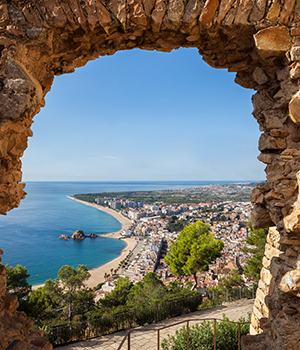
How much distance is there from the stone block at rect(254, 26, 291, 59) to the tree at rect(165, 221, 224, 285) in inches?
398

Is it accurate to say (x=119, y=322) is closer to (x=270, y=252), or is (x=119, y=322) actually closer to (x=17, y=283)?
(x=17, y=283)

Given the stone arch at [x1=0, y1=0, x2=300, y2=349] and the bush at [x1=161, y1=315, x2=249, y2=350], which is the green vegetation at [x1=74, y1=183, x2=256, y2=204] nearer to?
the bush at [x1=161, y1=315, x2=249, y2=350]

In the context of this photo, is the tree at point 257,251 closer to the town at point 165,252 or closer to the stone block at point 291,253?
the town at point 165,252

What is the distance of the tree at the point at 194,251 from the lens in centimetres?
1106

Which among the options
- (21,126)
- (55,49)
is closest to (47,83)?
(55,49)

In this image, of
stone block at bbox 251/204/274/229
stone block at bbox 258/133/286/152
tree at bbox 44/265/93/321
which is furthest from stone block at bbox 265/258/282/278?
tree at bbox 44/265/93/321

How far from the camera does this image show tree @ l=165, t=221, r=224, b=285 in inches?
436

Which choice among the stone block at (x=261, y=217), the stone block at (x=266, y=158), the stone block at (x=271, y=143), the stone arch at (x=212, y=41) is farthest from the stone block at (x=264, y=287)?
the stone block at (x=271, y=143)

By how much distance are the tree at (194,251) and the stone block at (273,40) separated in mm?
10100

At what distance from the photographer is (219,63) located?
3.07 metres

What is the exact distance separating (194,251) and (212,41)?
405 inches

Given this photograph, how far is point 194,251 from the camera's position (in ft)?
36.6

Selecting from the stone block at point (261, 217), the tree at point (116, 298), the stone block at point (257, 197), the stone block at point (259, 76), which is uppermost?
the stone block at point (259, 76)

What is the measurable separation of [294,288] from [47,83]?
3.97 metres
